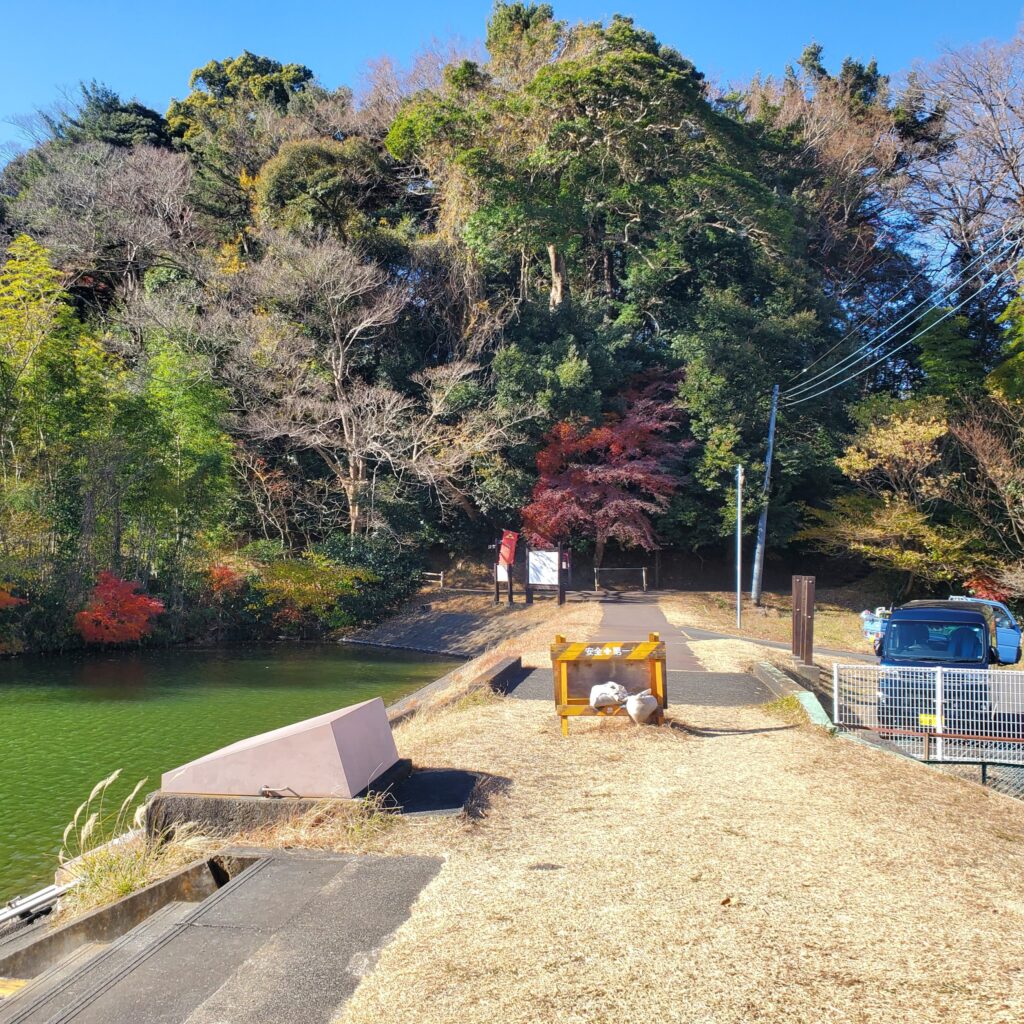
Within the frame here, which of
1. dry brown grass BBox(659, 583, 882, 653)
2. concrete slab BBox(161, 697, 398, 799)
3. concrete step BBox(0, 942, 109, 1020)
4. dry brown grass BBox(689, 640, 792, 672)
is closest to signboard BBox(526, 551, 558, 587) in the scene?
dry brown grass BBox(659, 583, 882, 653)

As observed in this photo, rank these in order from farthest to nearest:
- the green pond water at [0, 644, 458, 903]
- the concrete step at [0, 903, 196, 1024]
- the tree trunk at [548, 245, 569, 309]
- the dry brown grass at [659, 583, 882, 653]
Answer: the tree trunk at [548, 245, 569, 309] → the dry brown grass at [659, 583, 882, 653] → the green pond water at [0, 644, 458, 903] → the concrete step at [0, 903, 196, 1024]

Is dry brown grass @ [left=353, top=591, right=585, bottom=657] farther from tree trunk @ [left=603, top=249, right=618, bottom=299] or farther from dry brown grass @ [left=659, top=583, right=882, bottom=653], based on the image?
tree trunk @ [left=603, top=249, right=618, bottom=299]

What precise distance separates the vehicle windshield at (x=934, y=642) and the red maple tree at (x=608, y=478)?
1636 centimetres

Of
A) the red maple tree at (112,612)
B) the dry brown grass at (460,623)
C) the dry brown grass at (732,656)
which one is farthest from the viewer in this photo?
the dry brown grass at (460,623)

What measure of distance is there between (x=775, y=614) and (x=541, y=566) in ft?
24.9

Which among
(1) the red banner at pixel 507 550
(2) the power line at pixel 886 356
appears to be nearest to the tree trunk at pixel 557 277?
(2) the power line at pixel 886 356

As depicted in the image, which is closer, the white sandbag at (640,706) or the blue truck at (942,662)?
the white sandbag at (640,706)

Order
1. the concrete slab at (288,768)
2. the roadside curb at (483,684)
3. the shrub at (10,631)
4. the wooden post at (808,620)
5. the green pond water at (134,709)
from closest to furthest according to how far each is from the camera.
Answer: the concrete slab at (288,768)
the green pond water at (134,709)
the roadside curb at (483,684)
the wooden post at (808,620)
the shrub at (10,631)

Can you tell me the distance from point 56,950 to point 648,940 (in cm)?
338

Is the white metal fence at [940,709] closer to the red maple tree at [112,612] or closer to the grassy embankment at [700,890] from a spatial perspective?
the grassy embankment at [700,890]

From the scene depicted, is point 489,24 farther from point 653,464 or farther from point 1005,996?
point 1005,996

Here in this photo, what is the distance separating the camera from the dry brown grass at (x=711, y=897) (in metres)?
3.63

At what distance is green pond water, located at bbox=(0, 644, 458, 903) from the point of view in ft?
32.8

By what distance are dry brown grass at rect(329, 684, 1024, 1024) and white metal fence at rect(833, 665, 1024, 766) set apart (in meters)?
1.22
